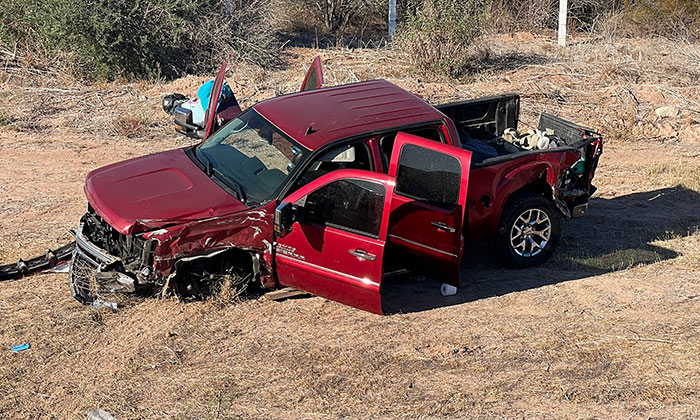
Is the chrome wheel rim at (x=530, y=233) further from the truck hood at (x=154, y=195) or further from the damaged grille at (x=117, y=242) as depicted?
the damaged grille at (x=117, y=242)

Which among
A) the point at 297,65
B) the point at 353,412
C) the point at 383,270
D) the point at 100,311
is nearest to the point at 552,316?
the point at 383,270

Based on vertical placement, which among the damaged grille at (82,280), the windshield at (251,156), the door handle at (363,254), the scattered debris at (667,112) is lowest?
the scattered debris at (667,112)

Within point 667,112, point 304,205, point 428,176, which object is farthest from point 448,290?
point 667,112

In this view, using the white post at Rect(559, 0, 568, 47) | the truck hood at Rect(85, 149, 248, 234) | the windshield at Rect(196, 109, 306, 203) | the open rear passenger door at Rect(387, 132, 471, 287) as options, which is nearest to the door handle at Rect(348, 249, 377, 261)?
the open rear passenger door at Rect(387, 132, 471, 287)

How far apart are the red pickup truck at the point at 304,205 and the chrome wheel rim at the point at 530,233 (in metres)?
0.16

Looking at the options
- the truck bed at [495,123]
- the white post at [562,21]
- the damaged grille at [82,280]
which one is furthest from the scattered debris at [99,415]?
the white post at [562,21]

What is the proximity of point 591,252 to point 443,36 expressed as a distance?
7.78m

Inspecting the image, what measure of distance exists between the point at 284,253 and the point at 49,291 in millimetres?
2306

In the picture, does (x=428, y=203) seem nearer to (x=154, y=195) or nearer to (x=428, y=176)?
(x=428, y=176)

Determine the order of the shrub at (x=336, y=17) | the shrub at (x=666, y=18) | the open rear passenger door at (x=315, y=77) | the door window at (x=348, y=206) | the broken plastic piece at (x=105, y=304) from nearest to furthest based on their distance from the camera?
the door window at (x=348, y=206) → the broken plastic piece at (x=105, y=304) → the open rear passenger door at (x=315, y=77) → the shrub at (x=666, y=18) → the shrub at (x=336, y=17)

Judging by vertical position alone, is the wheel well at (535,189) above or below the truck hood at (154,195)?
below

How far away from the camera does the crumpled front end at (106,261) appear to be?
6.29m

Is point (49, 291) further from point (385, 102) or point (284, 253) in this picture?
point (385, 102)

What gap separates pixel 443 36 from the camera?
602 inches
